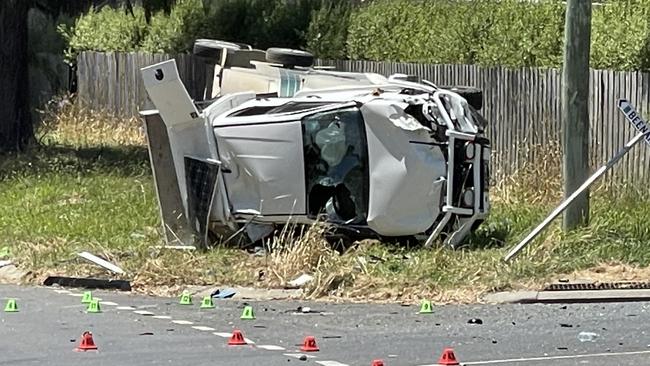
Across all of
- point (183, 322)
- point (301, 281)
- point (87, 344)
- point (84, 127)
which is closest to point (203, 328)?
point (183, 322)

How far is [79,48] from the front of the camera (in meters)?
29.4

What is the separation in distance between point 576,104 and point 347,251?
2769 mm

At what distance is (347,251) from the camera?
13.4 meters

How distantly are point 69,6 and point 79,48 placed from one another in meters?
7.03

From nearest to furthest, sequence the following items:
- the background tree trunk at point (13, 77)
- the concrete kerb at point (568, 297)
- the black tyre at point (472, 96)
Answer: the concrete kerb at point (568, 297) < the black tyre at point (472, 96) < the background tree trunk at point (13, 77)

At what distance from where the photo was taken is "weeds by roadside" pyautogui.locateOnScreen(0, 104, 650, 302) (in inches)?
488

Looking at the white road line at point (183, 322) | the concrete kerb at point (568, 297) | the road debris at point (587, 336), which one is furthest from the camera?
the concrete kerb at point (568, 297)

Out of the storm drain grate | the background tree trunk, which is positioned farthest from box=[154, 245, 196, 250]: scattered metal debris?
the background tree trunk

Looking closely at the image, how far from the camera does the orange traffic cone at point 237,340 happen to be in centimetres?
970

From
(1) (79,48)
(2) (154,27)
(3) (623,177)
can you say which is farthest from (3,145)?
(3) (623,177)

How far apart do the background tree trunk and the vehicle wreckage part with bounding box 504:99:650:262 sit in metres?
11.6

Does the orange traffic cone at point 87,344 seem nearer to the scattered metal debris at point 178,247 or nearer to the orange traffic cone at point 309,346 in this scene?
the orange traffic cone at point 309,346

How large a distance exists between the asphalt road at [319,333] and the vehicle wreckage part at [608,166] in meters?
1.26

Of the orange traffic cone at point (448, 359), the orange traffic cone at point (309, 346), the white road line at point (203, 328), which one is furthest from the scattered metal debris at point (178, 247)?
the orange traffic cone at point (448, 359)
